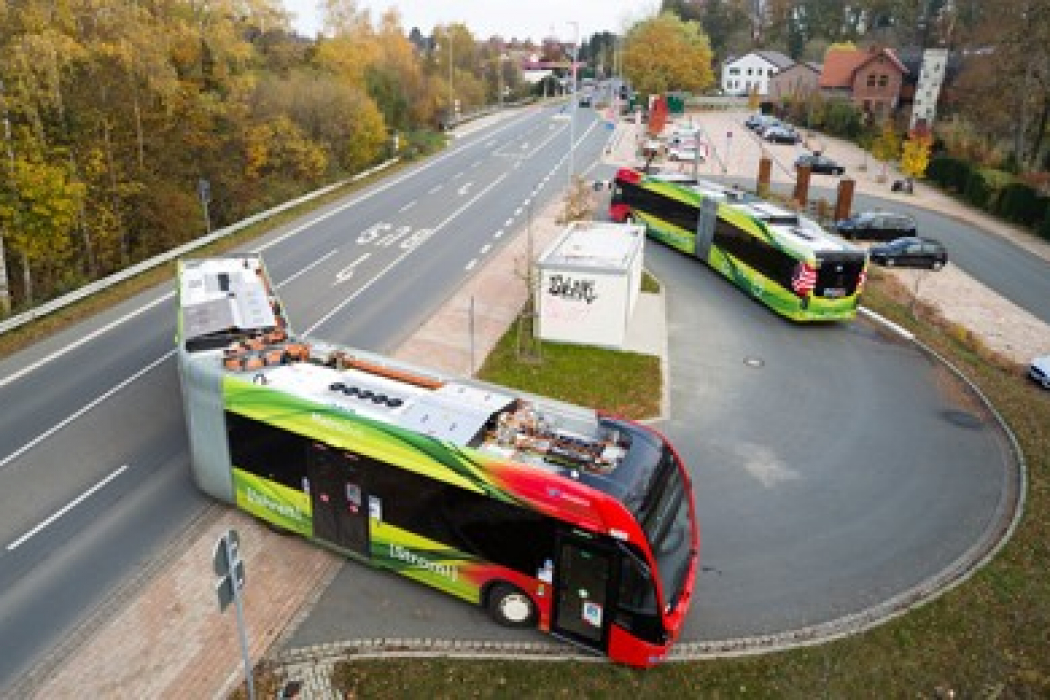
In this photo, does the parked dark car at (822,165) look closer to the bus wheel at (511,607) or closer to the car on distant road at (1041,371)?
the car on distant road at (1041,371)

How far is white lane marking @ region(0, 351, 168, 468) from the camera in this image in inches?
611

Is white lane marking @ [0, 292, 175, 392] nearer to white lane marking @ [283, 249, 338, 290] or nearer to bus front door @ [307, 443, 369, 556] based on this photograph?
white lane marking @ [283, 249, 338, 290]

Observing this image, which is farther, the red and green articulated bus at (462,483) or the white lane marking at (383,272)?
the white lane marking at (383,272)

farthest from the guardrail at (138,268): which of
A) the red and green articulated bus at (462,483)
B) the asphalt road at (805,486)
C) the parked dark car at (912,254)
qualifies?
the parked dark car at (912,254)

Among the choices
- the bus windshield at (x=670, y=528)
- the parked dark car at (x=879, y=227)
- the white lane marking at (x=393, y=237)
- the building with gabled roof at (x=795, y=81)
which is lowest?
the white lane marking at (x=393, y=237)

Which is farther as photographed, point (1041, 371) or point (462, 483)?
point (1041, 371)

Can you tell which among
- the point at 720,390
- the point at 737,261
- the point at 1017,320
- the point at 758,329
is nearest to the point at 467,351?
the point at 720,390

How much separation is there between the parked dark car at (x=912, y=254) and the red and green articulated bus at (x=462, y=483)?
24.6 m

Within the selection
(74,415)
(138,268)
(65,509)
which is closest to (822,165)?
(138,268)

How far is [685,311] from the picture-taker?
82.9 ft

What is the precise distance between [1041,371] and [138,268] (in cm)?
2760

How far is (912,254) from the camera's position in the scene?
32031 mm

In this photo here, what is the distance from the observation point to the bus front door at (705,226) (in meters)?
28.8

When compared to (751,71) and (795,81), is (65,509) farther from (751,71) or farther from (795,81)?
(751,71)
